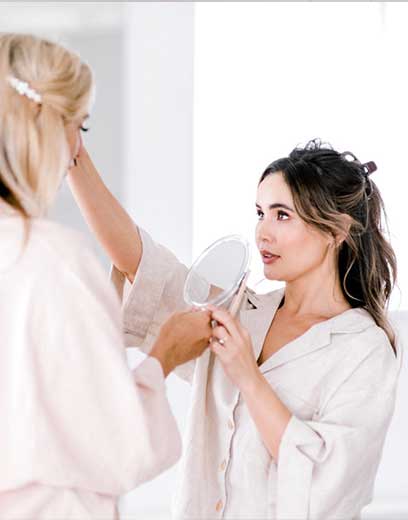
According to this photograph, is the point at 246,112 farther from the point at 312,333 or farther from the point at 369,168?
the point at 312,333

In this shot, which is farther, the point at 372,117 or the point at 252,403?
the point at 372,117

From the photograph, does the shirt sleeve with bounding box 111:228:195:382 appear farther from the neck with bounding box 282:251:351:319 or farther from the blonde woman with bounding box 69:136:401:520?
the neck with bounding box 282:251:351:319

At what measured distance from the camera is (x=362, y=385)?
1.75m

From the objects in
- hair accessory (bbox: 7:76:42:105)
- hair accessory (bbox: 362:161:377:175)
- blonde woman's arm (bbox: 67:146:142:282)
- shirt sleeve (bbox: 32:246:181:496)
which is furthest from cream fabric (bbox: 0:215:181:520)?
hair accessory (bbox: 362:161:377:175)

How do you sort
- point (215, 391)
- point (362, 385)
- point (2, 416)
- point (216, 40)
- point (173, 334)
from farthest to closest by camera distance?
1. point (216, 40)
2. point (215, 391)
3. point (362, 385)
4. point (173, 334)
5. point (2, 416)

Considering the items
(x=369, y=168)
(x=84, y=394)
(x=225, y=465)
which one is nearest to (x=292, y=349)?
(x=225, y=465)

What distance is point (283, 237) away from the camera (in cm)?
191

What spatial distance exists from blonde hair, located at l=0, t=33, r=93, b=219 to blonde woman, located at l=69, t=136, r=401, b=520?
1.61ft

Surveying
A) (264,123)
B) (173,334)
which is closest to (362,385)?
(173,334)

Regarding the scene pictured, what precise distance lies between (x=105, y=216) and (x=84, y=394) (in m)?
0.65

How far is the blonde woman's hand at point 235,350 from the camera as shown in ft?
5.42

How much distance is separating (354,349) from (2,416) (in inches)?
30.6

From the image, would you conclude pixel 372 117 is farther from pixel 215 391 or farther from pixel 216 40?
pixel 215 391

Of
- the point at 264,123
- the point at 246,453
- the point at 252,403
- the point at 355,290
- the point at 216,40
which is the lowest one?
the point at 246,453
